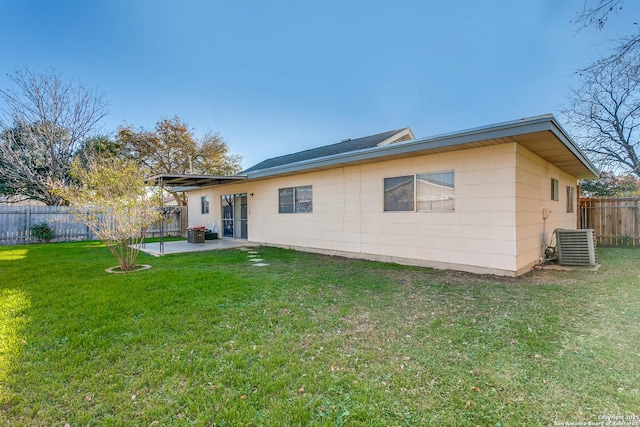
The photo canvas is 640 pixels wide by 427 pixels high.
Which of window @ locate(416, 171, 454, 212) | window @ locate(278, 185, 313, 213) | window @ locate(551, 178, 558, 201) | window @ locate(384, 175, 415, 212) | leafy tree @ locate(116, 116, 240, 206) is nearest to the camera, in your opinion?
window @ locate(416, 171, 454, 212)

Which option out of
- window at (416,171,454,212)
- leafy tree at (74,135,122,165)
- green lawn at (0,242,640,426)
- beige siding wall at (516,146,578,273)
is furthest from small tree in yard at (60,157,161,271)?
leafy tree at (74,135,122,165)

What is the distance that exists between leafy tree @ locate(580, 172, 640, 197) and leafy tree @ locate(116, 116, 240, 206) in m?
22.5

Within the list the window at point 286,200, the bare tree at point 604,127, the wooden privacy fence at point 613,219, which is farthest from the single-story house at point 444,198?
the bare tree at point 604,127

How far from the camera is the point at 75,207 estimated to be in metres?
5.75

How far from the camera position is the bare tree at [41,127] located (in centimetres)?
1339

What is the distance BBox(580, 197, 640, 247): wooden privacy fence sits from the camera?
9586 millimetres

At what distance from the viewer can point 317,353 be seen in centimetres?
265

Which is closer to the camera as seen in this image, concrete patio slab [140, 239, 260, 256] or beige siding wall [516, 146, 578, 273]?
beige siding wall [516, 146, 578, 273]

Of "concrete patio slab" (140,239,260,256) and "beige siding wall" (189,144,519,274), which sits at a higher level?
"beige siding wall" (189,144,519,274)

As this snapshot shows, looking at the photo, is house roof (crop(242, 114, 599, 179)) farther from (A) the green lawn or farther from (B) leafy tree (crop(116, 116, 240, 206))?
(B) leafy tree (crop(116, 116, 240, 206))

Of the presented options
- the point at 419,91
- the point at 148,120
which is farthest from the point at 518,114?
the point at 148,120

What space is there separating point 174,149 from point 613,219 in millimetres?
23191

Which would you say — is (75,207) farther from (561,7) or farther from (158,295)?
(561,7)

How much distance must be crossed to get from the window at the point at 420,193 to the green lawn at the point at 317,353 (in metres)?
1.91
